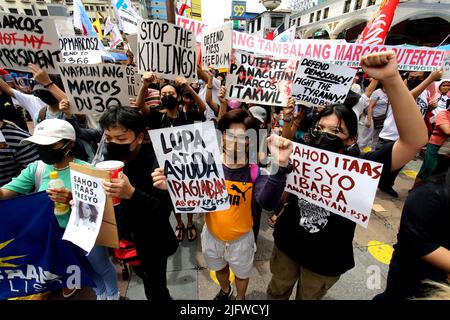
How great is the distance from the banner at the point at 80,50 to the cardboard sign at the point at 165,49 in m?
1.68

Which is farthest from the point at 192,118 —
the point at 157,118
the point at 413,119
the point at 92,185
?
the point at 413,119

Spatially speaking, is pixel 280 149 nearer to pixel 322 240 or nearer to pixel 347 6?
pixel 322 240

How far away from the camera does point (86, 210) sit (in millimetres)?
1539

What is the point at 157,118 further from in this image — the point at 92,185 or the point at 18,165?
the point at 92,185

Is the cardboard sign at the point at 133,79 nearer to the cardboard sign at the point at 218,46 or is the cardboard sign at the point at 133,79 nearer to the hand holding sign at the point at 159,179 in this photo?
the cardboard sign at the point at 218,46

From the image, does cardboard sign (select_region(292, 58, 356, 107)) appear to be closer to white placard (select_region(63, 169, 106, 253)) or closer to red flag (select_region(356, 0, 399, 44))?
red flag (select_region(356, 0, 399, 44))

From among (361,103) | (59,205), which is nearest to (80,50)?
(59,205)

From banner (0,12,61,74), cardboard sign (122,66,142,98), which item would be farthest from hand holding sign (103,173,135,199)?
cardboard sign (122,66,142,98)

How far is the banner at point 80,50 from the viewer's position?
380cm

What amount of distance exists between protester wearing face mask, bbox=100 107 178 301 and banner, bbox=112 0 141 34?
391 centimetres

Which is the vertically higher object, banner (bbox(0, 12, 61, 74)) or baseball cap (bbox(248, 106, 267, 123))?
banner (bbox(0, 12, 61, 74))

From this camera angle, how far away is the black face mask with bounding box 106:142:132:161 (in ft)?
5.91

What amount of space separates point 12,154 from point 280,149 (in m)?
2.81
